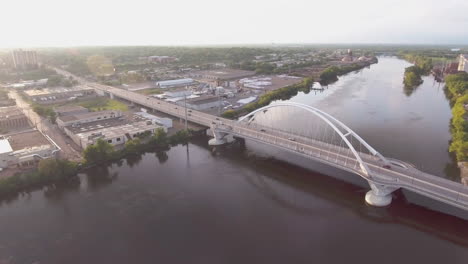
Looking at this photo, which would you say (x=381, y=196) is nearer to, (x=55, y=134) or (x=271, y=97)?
(x=271, y=97)

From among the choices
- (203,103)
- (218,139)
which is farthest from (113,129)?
(203,103)

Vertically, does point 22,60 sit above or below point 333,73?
above

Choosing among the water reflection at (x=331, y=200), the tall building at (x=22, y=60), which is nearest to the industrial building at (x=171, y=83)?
the water reflection at (x=331, y=200)

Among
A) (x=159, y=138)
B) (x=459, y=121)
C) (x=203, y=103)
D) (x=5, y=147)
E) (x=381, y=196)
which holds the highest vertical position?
(x=459, y=121)

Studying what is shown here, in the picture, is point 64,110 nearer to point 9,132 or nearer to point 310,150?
point 9,132

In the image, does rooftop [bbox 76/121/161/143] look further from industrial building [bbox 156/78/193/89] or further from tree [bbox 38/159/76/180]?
industrial building [bbox 156/78/193/89]

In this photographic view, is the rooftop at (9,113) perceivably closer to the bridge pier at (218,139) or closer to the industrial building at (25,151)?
the industrial building at (25,151)

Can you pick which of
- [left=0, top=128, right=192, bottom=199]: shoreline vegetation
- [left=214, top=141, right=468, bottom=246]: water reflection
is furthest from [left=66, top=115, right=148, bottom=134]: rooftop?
[left=214, top=141, right=468, bottom=246]: water reflection
